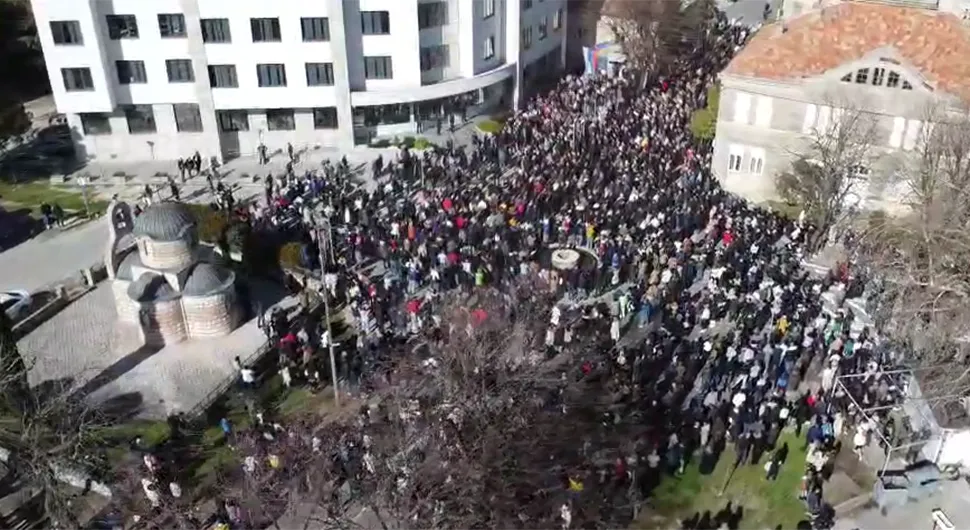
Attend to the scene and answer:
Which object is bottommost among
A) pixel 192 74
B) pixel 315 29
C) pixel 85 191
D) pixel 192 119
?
pixel 85 191

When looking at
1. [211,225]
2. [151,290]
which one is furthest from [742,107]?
[151,290]

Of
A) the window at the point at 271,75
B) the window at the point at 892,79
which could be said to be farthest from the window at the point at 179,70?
the window at the point at 892,79

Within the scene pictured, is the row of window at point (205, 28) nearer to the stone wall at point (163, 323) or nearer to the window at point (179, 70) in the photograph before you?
the window at point (179, 70)

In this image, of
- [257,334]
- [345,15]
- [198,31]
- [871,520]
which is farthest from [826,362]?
[198,31]

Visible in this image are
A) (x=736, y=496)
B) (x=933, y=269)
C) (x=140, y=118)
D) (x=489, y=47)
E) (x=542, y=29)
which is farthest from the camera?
(x=542, y=29)

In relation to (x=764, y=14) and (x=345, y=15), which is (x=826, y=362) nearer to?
(x=345, y=15)

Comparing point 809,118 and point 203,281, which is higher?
point 809,118

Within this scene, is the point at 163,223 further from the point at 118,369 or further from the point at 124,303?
the point at 118,369
